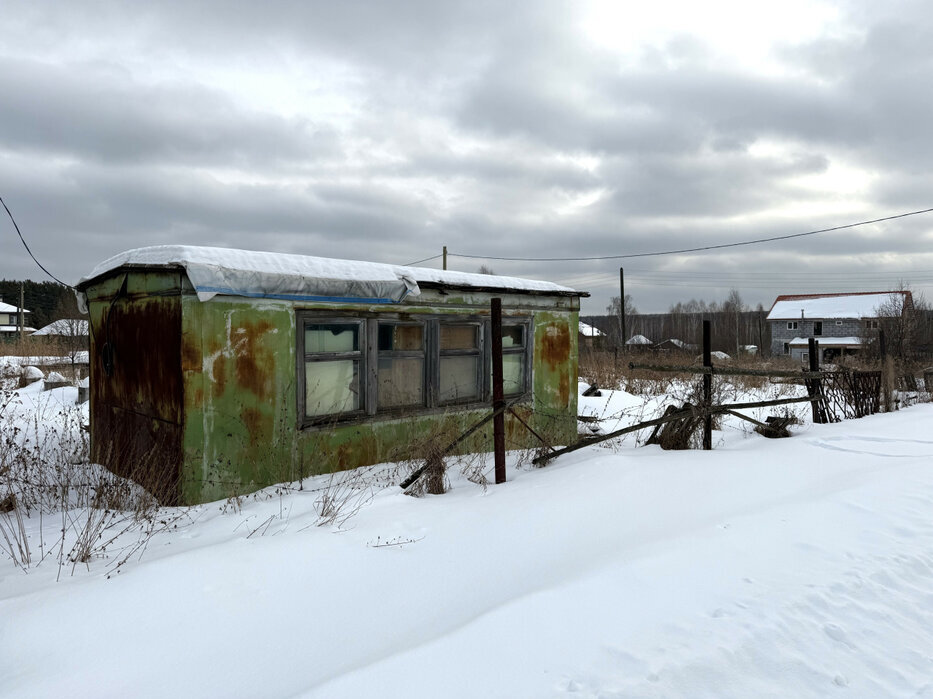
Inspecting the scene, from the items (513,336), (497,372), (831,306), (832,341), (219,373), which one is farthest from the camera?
(831,306)

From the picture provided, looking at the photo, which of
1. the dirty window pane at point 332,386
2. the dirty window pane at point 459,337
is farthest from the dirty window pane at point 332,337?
the dirty window pane at point 459,337

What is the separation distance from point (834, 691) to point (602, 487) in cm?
288

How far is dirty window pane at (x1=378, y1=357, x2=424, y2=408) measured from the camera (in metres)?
7.02

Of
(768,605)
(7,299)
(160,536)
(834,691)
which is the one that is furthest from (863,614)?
(7,299)

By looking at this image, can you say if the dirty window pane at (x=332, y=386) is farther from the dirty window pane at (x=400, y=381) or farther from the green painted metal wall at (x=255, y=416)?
the dirty window pane at (x=400, y=381)

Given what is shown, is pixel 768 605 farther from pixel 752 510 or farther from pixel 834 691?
pixel 752 510

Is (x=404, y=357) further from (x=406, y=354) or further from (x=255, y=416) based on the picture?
(x=255, y=416)

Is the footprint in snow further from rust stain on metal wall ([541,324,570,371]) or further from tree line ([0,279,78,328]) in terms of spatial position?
tree line ([0,279,78,328])

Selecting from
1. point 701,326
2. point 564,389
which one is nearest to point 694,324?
point 701,326

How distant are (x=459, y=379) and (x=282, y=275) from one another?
2881 millimetres

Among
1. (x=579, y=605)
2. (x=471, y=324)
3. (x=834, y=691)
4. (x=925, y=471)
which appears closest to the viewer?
(x=834, y=691)

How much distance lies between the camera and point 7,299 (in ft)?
221

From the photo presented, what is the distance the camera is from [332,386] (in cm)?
662

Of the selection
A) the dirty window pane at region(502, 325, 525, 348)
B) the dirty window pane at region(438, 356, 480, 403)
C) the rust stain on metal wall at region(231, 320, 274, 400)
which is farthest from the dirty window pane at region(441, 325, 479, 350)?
the rust stain on metal wall at region(231, 320, 274, 400)
